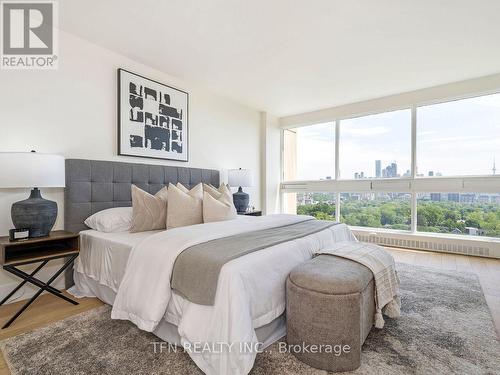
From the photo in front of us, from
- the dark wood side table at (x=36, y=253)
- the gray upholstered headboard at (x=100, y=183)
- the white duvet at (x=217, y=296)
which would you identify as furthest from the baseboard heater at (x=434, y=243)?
the dark wood side table at (x=36, y=253)

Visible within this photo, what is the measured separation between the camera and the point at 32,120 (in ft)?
8.09

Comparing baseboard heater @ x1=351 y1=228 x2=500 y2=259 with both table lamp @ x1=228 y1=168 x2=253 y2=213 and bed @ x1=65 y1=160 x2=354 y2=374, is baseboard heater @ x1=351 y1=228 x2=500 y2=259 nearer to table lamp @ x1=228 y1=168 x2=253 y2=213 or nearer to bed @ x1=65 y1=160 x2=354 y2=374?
table lamp @ x1=228 y1=168 x2=253 y2=213

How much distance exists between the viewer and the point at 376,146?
4.82 m

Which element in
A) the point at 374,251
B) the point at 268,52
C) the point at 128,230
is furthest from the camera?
the point at 268,52

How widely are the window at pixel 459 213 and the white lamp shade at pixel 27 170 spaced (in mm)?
5002

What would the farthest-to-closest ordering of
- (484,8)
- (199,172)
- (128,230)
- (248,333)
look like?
(199,172) < (128,230) < (484,8) < (248,333)

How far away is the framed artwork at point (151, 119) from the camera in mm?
3113

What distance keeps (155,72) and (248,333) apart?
334 centimetres

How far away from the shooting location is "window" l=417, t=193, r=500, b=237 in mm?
3882

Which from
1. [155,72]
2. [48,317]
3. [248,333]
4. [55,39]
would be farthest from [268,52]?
[48,317]

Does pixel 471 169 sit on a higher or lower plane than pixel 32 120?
lower

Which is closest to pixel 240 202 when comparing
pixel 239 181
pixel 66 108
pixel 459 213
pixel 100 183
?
pixel 239 181

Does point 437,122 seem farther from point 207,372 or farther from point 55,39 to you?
point 55,39

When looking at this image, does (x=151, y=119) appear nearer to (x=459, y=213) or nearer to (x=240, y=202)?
(x=240, y=202)
